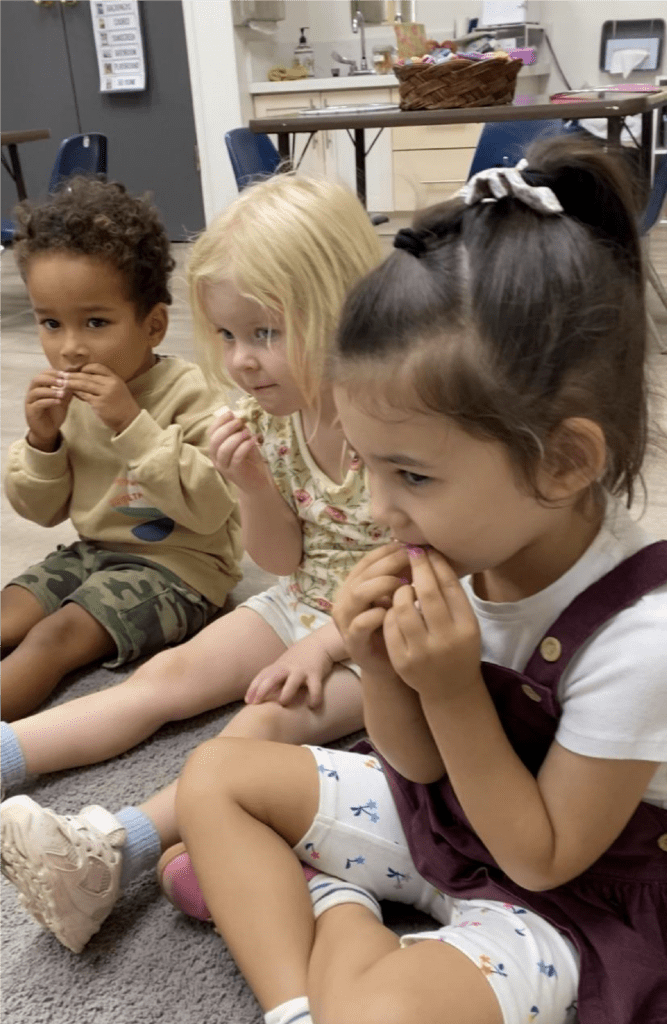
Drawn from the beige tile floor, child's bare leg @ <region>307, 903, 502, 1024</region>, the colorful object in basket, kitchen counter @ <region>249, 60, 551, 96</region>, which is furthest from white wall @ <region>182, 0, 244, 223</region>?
child's bare leg @ <region>307, 903, 502, 1024</region>

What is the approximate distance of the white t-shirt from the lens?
642mm

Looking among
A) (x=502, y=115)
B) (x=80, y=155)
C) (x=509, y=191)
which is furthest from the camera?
(x=80, y=155)

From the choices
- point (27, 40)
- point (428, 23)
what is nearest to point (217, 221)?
point (27, 40)

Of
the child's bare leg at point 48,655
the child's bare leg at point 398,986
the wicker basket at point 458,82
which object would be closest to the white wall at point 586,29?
the wicker basket at point 458,82

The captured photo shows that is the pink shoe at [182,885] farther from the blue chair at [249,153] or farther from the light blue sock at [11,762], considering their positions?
the blue chair at [249,153]

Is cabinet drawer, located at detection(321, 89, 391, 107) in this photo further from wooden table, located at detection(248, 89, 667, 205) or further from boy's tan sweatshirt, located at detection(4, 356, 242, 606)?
boy's tan sweatshirt, located at detection(4, 356, 242, 606)

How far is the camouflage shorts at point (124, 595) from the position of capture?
1.31 metres

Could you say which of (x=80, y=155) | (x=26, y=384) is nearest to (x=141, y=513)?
(x=26, y=384)

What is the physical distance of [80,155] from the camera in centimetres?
317

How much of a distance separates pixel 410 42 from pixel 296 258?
286cm

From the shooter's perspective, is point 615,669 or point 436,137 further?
point 436,137

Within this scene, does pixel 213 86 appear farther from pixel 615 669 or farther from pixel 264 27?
pixel 615 669

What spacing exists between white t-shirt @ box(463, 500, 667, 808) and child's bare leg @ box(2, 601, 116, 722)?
Answer: 2.53 ft

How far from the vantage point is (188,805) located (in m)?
0.86
